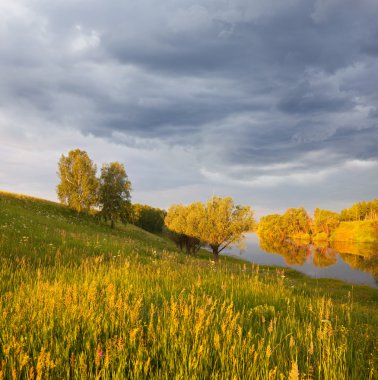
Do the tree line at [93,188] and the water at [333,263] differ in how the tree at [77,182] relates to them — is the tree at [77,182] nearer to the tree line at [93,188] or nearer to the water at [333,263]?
the tree line at [93,188]

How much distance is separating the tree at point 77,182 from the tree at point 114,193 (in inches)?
95.5

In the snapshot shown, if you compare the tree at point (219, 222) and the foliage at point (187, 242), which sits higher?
the tree at point (219, 222)

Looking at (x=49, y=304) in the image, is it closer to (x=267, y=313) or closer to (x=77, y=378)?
(x=77, y=378)

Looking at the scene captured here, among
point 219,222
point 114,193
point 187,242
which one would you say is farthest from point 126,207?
point 219,222

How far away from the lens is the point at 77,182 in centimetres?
5572

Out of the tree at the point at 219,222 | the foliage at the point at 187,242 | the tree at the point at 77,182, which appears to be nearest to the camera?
the tree at the point at 219,222

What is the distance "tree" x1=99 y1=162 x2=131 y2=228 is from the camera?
5850cm

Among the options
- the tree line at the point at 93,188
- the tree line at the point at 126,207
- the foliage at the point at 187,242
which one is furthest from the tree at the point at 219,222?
the tree line at the point at 93,188

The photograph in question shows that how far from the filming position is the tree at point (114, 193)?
58.5 metres

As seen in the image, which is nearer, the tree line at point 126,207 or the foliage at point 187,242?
the tree line at point 126,207

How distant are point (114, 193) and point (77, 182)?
739 centimetres

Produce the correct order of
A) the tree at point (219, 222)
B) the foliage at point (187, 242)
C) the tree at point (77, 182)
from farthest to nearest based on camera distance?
the foliage at point (187, 242) < the tree at point (77, 182) < the tree at point (219, 222)

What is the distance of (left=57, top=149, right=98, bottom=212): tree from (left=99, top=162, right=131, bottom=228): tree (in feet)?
7.96

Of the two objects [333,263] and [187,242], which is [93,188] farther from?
[333,263]
